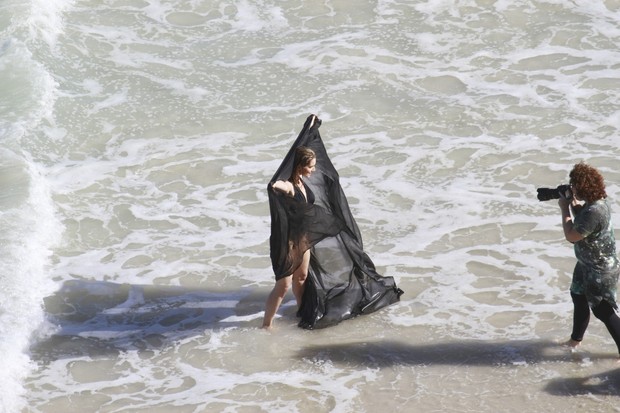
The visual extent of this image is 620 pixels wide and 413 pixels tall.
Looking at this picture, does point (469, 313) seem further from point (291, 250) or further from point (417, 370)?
point (291, 250)

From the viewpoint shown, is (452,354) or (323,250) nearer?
(452,354)

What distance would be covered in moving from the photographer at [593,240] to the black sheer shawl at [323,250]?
6.22 feet

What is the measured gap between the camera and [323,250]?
8609 millimetres

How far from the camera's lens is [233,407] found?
25.0ft

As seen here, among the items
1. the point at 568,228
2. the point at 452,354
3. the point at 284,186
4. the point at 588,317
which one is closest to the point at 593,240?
the point at 568,228

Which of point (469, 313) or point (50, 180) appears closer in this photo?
point (469, 313)

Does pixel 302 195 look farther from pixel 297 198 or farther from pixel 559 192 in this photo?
pixel 559 192

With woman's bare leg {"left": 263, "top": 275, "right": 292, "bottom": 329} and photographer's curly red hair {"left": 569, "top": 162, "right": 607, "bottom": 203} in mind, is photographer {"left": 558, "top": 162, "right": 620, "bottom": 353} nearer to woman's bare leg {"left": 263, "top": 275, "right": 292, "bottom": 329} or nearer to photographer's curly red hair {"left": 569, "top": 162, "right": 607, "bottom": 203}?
photographer's curly red hair {"left": 569, "top": 162, "right": 607, "bottom": 203}

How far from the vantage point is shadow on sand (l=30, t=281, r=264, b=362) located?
28.4 feet

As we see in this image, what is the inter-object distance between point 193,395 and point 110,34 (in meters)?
9.18

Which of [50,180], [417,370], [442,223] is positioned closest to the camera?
[417,370]

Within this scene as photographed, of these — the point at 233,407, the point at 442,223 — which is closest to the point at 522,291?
the point at 442,223

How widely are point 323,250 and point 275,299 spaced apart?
1.91 feet

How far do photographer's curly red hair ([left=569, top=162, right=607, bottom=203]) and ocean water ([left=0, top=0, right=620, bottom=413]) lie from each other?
1330mm
